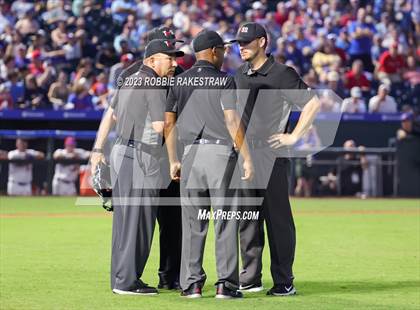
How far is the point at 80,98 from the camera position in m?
23.0

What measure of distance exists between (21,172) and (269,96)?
1359cm

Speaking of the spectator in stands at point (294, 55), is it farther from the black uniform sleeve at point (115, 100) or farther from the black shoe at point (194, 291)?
the black shoe at point (194, 291)

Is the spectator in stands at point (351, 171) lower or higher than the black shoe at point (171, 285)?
lower

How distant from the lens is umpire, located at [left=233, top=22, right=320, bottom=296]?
9.15 meters

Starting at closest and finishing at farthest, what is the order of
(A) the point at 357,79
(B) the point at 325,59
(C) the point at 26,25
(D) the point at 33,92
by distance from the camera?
(D) the point at 33,92, (A) the point at 357,79, (B) the point at 325,59, (C) the point at 26,25

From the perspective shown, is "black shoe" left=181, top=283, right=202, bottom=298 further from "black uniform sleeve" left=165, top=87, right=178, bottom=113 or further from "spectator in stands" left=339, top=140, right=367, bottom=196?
"spectator in stands" left=339, top=140, right=367, bottom=196

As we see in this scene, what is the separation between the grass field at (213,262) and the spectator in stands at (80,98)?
3661 millimetres

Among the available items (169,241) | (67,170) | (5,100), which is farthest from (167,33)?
(5,100)

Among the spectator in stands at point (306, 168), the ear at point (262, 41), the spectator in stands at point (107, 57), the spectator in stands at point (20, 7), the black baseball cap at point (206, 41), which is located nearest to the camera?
the black baseball cap at point (206, 41)

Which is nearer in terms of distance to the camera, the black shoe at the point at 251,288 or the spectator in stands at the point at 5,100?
the black shoe at the point at 251,288

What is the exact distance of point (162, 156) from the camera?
364 inches

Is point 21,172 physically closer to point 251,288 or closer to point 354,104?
point 354,104

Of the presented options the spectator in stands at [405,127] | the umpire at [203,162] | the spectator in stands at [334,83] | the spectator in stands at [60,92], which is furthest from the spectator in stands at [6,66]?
the umpire at [203,162]

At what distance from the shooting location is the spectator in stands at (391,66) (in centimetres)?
2544
